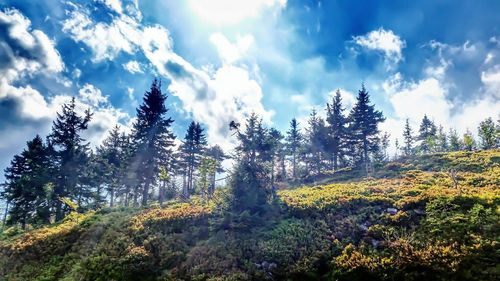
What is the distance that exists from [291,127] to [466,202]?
45986mm

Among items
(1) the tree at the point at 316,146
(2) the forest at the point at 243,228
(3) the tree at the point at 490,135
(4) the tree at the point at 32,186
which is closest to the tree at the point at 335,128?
(1) the tree at the point at 316,146

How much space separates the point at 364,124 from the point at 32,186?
1992 inches

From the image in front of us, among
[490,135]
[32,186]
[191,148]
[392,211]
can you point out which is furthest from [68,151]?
[490,135]

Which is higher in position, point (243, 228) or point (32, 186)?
point (32, 186)

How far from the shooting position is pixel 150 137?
38562 mm

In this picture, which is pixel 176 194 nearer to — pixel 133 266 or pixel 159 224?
pixel 159 224

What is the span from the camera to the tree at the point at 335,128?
59.1 meters

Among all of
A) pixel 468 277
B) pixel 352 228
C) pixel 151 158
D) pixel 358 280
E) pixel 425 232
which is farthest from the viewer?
pixel 151 158

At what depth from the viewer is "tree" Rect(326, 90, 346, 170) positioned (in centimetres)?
5914

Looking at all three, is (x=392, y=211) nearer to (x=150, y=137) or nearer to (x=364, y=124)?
(x=150, y=137)

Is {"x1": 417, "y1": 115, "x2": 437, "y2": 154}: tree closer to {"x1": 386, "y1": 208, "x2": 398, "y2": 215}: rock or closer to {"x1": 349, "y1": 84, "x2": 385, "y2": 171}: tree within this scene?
{"x1": 349, "y1": 84, "x2": 385, "y2": 171}: tree

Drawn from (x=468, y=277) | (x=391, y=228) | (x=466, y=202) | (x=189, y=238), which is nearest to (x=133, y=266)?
(x=189, y=238)

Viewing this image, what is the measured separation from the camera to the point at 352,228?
20.2 meters

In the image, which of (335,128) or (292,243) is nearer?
(292,243)
